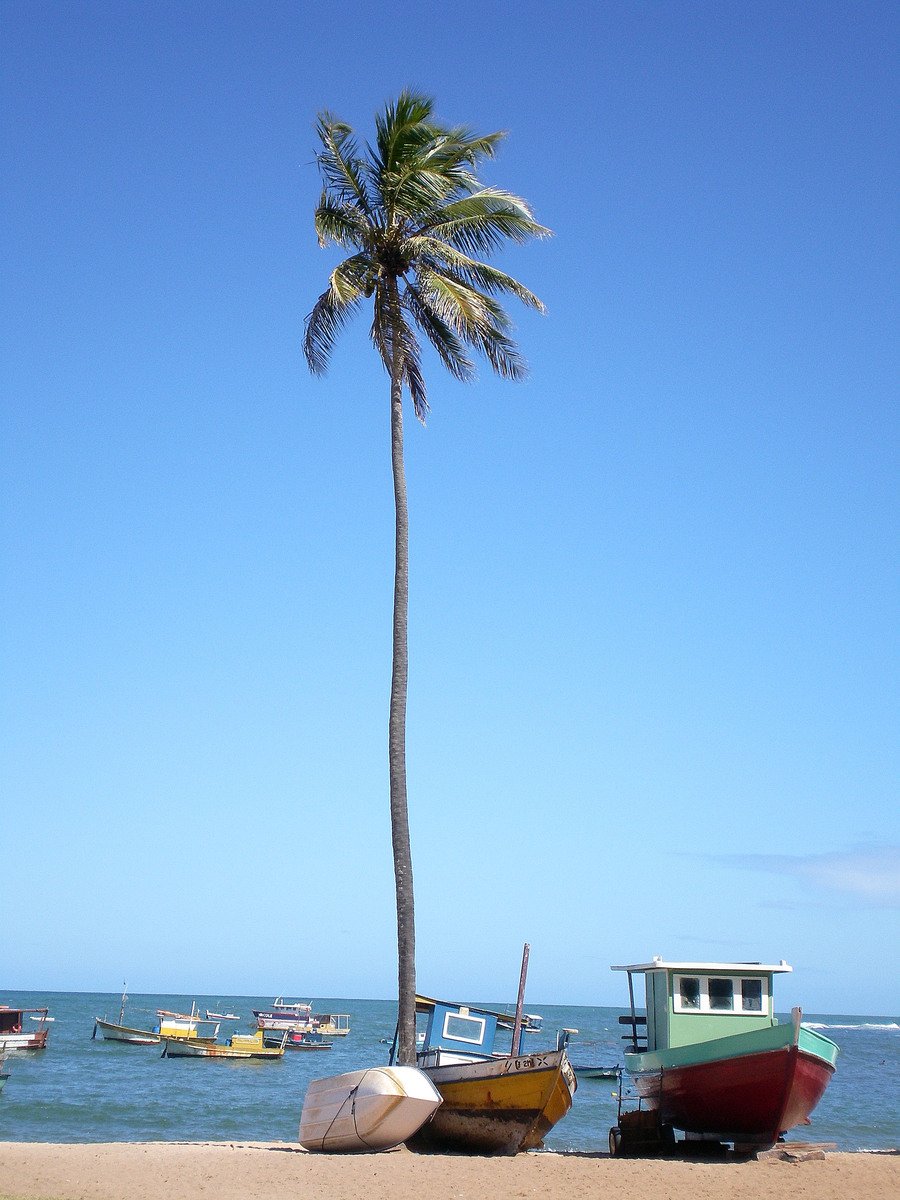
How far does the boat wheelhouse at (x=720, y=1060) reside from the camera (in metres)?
19.5

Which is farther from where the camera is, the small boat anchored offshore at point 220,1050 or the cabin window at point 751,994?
the small boat anchored offshore at point 220,1050

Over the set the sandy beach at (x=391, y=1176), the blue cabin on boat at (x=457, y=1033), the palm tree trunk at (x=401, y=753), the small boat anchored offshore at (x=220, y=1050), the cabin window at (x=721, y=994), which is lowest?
the small boat anchored offshore at (x=220, y=1050)

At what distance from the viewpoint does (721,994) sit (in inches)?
869

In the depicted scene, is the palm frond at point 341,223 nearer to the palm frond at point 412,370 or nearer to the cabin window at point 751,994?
the palm frond at point 412,370

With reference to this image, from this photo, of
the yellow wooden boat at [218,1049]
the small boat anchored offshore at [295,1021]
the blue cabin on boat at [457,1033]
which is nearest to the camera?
the blue cabin on boat at [457,1033]

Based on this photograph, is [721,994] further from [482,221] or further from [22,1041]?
[22,1041]

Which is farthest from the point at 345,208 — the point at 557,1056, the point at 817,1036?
the point at 817,1036

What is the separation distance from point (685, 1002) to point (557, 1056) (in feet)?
13.0

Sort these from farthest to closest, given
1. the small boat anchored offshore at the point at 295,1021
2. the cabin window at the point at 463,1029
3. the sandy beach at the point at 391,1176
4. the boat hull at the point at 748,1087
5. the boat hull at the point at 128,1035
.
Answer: the small boat anchored offshore at the point at 295,1021 < the boat hull at the point at 128,1035 < the cabin window at the point at 463,1029 < the boat hull at the point at 748,1087 < the sandy beach at the point at 391,1176

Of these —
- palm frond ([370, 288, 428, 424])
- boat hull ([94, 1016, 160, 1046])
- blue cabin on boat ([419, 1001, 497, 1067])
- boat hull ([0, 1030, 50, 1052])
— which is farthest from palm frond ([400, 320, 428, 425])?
boat hull ([94, 1016, 160, 1046])

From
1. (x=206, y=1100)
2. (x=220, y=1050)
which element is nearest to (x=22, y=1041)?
(x=220, y=1050)

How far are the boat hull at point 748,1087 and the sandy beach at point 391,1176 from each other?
2.61 feet

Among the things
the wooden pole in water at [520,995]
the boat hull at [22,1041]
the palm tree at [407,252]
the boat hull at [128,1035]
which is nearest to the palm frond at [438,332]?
the palm tree at [407,252]

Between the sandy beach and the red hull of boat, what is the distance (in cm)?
76
